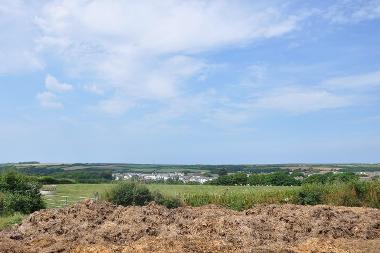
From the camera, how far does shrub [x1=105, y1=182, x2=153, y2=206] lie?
23875mm

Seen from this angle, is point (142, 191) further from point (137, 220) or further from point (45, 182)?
point (45, 182)

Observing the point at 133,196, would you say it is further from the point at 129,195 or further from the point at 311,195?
the point at 311,195

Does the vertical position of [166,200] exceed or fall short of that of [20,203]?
it exceeds it

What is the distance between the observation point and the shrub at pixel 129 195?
2388 centimetres

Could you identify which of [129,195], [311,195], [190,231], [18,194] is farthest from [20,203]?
[311,195]

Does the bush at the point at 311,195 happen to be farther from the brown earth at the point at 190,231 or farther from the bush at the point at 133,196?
the brown earth at the point at 190,231

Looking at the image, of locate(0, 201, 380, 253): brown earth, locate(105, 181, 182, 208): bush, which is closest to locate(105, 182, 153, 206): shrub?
locate(105, 181, 182, 208): bush

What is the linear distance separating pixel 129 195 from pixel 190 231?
32.2ft

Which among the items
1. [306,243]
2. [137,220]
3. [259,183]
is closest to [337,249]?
[306,243]

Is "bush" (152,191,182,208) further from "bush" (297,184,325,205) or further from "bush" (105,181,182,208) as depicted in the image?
"bush" (297,184,325,205)

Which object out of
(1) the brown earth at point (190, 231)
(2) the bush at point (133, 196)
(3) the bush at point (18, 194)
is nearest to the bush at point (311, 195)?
(2) the bush at point (133, 196)

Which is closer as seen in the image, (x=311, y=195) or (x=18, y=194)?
(x=18, y=194)

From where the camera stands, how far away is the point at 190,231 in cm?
1454

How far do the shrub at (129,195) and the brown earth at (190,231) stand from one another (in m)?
5.30
